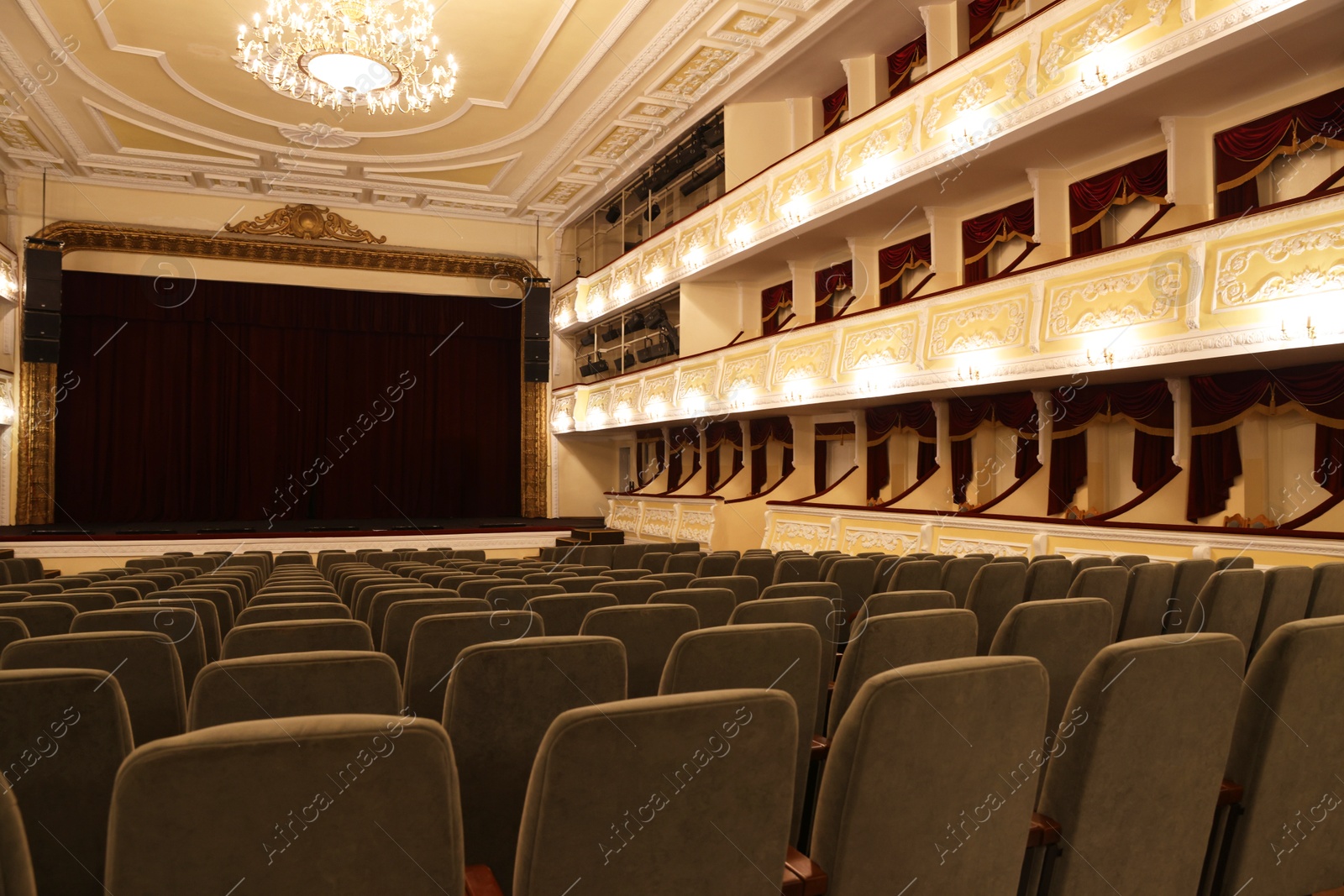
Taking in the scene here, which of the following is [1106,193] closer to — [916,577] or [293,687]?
[916,577]

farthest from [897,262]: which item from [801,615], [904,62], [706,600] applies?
[801,615]

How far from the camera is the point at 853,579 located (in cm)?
451

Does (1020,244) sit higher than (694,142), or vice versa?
(694,142)

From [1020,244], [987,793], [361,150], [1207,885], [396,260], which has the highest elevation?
[361,150]

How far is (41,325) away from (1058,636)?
52.8 ft

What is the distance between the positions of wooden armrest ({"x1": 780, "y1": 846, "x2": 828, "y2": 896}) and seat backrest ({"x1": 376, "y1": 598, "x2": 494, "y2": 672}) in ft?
Result: 5.12

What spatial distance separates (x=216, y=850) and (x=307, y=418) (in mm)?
17019

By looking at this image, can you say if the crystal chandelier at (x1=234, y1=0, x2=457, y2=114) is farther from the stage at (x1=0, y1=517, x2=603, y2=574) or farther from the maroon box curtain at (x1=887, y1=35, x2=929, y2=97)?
the stage at (x1=0, y1=517, x2=603, y2=574)

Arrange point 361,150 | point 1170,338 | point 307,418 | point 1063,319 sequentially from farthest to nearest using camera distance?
point 307,418 < point 361,150 < point 1063,319 < point 1170,338

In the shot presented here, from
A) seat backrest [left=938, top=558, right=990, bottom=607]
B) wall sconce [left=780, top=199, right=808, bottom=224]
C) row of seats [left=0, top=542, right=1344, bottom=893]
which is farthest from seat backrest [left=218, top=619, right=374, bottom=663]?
wall sconce [left=780, top=199, right=808, bottom=224]

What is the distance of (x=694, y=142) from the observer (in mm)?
13805

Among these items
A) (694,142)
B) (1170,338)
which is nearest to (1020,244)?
(1170,338)

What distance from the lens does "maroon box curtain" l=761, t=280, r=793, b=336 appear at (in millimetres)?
13445

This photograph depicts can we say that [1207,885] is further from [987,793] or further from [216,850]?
[216,850]
